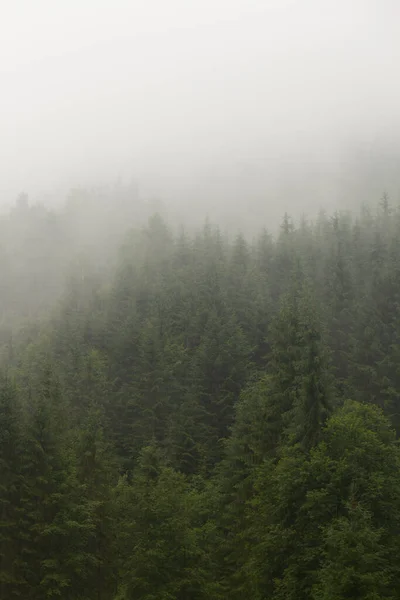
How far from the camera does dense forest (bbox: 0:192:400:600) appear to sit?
22406mm

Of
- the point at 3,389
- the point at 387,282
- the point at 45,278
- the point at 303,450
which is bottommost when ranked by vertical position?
the point at 303,450

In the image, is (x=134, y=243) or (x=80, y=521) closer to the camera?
(x=80, y=521)

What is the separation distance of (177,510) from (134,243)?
250ft

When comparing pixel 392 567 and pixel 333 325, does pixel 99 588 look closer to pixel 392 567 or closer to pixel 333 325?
pixel 392 567

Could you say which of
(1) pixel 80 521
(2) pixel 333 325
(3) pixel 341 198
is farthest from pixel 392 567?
(3) pixel 341 198

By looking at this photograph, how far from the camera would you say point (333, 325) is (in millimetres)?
58781

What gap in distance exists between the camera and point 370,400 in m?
46.6

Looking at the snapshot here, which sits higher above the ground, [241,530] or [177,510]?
[177,510]

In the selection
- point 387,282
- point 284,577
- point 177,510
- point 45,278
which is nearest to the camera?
point 284,577

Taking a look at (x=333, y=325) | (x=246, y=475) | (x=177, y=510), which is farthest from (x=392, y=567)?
(x=333, y=325)

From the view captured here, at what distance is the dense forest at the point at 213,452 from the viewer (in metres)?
22.4

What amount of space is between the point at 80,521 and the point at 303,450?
35.3ft

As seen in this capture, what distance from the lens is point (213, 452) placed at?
4500 centimetres

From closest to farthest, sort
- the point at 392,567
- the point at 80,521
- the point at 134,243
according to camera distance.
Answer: the point at 392,567, the point at 80,521, the point at 134,243
